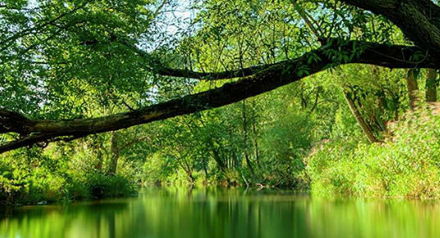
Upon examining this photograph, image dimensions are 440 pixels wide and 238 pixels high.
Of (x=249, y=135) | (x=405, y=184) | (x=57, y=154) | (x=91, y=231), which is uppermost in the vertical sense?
(x=249, y=135)

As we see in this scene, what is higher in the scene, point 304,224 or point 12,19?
point 12,19

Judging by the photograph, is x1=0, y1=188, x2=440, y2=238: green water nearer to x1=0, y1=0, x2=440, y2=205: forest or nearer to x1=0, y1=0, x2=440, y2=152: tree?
x1=0, y1=0, x2=440, y2=205: forest

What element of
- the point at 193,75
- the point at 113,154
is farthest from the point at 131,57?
the point at 113,154

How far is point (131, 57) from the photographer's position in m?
7.29

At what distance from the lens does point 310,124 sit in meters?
25.8

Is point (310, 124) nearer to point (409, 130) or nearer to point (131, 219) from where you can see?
point (409, 130)

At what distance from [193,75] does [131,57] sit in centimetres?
159

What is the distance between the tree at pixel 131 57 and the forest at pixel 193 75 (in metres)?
0.02

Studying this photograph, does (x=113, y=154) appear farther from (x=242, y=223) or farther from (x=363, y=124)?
(x=242, y=223)

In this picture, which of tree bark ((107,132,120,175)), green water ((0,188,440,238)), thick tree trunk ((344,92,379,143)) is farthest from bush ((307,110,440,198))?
tree bark ((107,132,120,175))

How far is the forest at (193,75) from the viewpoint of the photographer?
4289mm

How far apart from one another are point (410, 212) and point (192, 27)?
616cm

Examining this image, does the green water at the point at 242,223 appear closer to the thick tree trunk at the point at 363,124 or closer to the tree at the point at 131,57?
the tree at the point at 131,57

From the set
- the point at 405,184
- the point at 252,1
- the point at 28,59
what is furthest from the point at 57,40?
the point at 405,184
